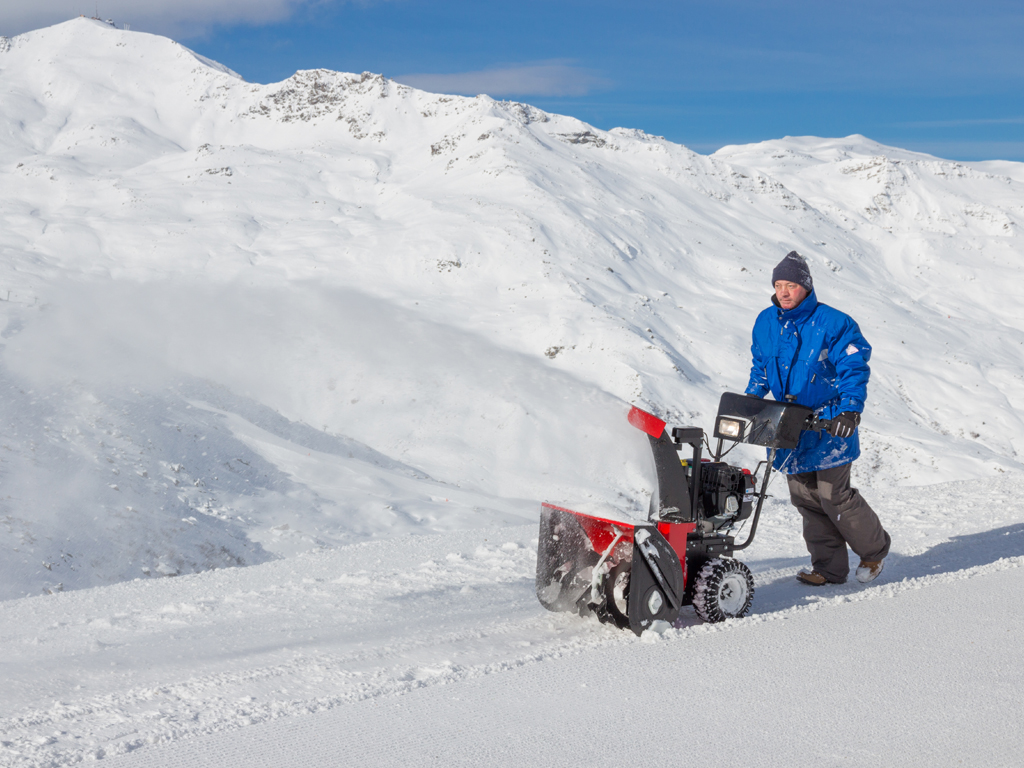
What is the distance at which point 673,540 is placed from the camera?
4.09 meters

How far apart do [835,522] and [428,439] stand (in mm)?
9670

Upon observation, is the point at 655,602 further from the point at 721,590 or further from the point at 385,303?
the point at 385,303

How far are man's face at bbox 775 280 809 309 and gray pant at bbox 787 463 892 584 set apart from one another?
104cm

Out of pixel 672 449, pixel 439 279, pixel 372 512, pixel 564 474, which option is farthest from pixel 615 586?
pixel 439 279

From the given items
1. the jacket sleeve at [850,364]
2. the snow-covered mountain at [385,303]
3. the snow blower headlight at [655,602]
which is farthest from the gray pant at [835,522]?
the snow blower headlight at [655,602]

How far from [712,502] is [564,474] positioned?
9265 mm

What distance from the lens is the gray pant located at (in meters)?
4.96

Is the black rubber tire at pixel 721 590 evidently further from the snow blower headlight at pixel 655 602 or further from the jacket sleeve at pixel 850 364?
the jacket sleeve at pixel 850 364

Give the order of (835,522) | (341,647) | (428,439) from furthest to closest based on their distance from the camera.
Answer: (428,439), (835,522), (341,647)

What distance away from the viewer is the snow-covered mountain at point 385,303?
9320mm

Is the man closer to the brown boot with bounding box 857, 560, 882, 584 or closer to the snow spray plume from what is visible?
the brown boot with bounding box 857, 560, 882, 584

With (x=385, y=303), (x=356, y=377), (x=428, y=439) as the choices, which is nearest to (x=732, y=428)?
(x=428, y=439)

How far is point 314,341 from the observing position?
16.6m

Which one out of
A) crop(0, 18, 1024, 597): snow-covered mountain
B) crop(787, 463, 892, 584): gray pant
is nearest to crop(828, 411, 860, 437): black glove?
crop(787, 463, 892, 584): gray pant
